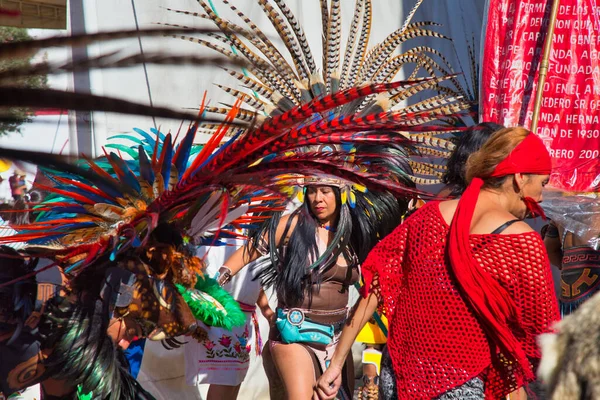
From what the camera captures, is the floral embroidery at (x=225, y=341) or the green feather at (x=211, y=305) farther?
the floral embroidery at (x=225, y=341)

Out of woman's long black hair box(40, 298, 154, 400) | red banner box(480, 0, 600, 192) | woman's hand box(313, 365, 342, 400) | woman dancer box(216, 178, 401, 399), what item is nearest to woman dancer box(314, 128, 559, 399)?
woman's hand box(313, 365, 342, 400)

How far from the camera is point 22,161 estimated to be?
4.17 ft

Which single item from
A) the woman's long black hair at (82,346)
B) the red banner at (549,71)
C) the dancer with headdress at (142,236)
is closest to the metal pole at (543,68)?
the red banner at (549,71)

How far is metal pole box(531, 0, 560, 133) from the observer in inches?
175

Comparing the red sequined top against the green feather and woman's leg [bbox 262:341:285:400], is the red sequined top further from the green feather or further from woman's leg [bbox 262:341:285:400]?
woman's leg [bbox 262:341:285:400]

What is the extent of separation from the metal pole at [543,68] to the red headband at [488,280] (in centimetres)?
199

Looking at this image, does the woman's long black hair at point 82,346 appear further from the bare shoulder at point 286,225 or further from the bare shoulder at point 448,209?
the bare shoulder at point 286,225

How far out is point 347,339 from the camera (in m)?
2.90

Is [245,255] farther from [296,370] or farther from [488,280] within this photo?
[488,280]

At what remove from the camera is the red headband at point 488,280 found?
8.20 feet

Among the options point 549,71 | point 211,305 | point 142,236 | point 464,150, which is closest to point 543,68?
point 549,71

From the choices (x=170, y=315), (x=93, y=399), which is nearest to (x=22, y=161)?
(x=170, y=315)

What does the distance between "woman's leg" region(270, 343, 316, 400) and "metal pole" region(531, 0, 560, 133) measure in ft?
6.26

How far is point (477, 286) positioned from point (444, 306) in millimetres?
152
